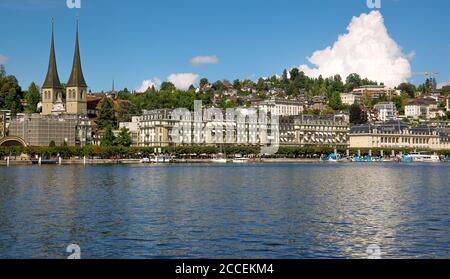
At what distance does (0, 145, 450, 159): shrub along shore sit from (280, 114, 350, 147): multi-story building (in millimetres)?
9610

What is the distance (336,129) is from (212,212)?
12033 cm

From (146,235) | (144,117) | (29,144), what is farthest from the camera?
(144,117)

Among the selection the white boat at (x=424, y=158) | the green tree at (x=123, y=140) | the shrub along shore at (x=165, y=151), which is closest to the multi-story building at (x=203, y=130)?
the shrub along shore at (x=165, y=151)

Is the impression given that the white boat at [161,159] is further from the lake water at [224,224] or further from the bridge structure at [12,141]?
the lake water at [224,224]

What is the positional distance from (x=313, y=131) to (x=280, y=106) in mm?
32510

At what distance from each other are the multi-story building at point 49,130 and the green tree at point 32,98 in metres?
22.4

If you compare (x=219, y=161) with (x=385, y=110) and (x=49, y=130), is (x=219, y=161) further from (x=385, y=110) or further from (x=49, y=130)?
(x=385, y=110)

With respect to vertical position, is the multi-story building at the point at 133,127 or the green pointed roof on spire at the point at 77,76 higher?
the green pointed roof on spire at the point at 77,76

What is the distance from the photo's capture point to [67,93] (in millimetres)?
137625

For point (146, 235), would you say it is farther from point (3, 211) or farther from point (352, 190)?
point (352, 190)

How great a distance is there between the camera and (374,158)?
130125 millimetres

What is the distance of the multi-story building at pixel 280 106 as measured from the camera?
16650 cm

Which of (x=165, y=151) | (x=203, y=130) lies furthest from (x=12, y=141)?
(x=203, y=130)
